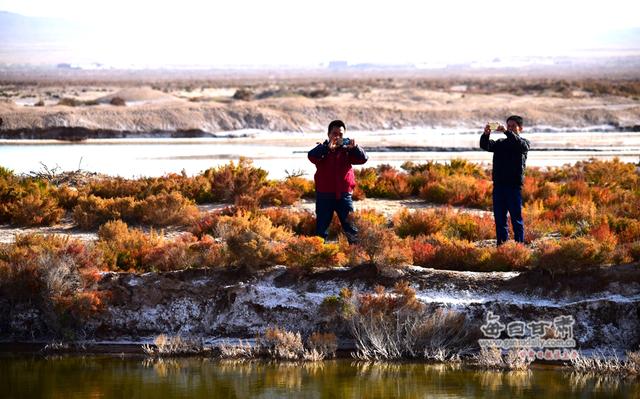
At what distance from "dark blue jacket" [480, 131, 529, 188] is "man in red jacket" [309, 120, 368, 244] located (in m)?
1.64

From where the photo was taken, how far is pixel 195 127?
147 feet

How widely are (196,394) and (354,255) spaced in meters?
2.90

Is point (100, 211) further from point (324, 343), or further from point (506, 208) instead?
point (506, 208)

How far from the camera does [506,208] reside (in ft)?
49.1

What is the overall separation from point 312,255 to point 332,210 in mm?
869

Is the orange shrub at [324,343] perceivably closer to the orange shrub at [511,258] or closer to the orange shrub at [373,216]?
the orange shrub at [511,258]

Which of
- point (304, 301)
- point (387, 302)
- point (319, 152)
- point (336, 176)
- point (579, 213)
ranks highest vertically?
point (319, 152)

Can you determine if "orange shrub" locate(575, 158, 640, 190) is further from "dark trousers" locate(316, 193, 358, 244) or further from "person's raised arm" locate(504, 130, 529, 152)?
"dark trousers" locate(316, 193, 358, 244)

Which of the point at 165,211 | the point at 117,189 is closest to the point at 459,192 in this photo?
the point at 165,211

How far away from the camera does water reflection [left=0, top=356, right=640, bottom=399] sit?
1235 centimetres

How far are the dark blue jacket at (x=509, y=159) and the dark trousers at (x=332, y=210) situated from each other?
1844 millimetres

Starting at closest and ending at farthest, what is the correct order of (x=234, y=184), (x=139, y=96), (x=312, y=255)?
(x=312, y=255), (x=234, y=184), (x=139, y=96)

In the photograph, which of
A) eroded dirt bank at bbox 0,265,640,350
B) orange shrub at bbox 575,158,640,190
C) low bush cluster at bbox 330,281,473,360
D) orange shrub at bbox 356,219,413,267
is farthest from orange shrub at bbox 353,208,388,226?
orange shrub at bbox 575,158,640,190

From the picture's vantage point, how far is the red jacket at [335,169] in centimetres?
1469
